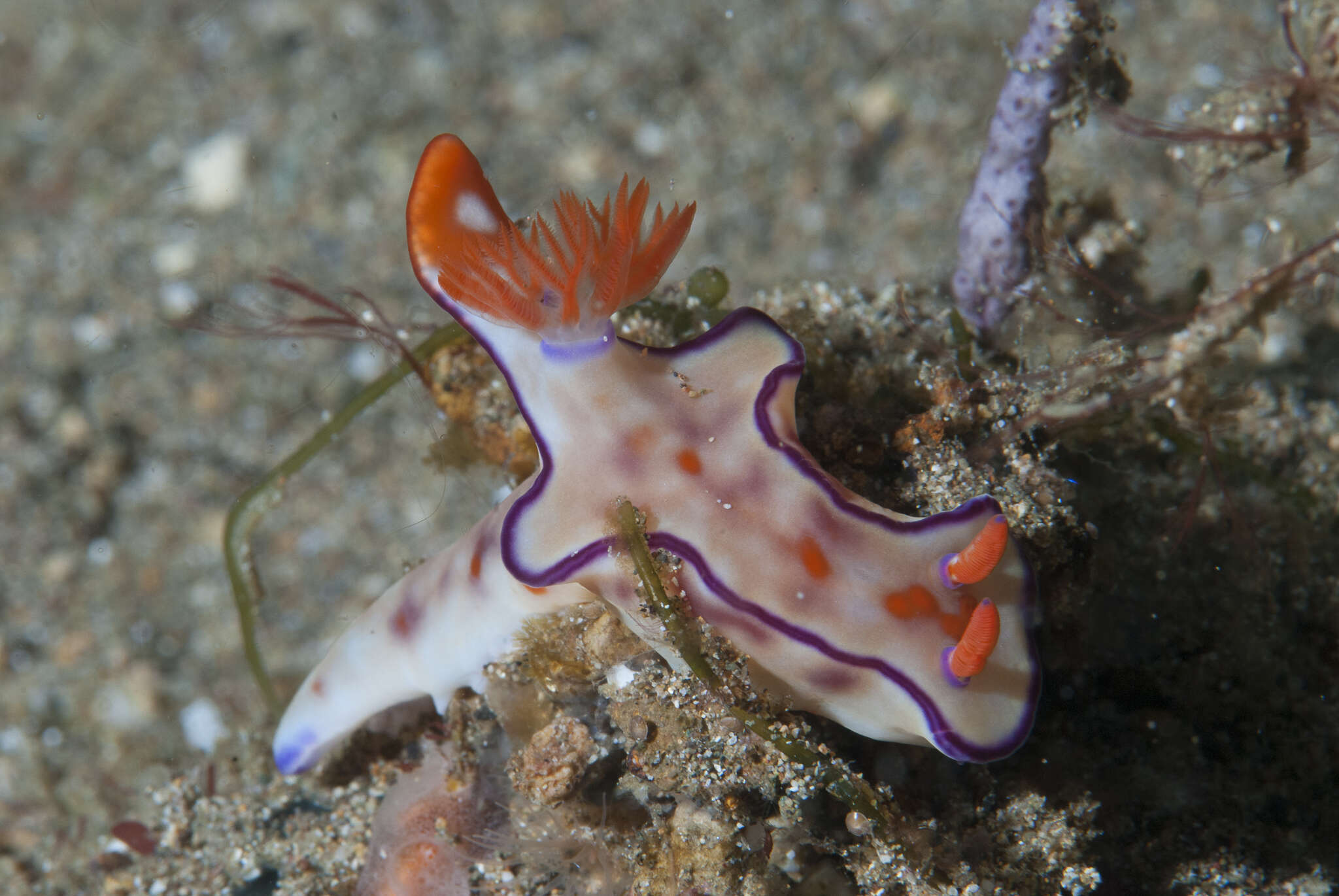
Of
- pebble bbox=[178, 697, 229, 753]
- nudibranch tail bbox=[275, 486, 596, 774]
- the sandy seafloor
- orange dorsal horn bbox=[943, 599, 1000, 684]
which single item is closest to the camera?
orange dorsal horn bbox=[943, 599, 1000, 684]

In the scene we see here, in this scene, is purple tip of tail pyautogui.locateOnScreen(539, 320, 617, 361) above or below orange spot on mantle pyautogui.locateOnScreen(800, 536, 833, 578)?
above

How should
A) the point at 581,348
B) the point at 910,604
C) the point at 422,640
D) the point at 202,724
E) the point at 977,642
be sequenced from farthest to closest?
the point at 202,724, the point at 422,640, the point at 581,348, the point at 910,604, the point at 977,642

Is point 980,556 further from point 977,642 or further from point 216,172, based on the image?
point 216,172

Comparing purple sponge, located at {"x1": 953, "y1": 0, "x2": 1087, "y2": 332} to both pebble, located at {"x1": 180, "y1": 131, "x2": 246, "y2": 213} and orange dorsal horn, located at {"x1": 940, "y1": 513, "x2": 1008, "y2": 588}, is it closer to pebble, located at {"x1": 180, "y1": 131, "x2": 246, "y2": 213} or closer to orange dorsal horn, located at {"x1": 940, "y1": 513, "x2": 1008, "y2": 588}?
orange dorsal horn, located at {"x1": 940, "y1": 513, "x2": 1008, "y2": 588}

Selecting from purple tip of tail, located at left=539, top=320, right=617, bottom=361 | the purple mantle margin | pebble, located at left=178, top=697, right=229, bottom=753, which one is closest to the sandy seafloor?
Answer: pebble, located at left=178, top=697, right=229, bottom=753

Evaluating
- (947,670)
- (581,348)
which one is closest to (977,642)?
(947,670)

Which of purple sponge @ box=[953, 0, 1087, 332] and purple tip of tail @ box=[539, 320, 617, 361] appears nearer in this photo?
purple tip of tail @ box=[539, 320, 617, 361]

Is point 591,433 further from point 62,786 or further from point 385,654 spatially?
point 62,786

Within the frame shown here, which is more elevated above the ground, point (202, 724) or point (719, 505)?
point (719, 505)
